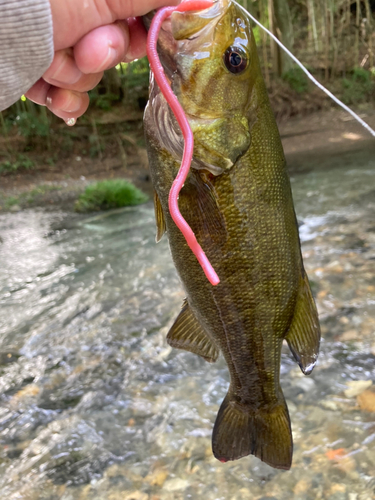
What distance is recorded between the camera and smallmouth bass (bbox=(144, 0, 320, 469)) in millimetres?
1341

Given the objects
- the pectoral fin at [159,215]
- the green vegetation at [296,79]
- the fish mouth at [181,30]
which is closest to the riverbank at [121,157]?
the green vegetation at [296,79]

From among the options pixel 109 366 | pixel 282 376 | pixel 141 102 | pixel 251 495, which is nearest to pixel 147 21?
pixel 251 495

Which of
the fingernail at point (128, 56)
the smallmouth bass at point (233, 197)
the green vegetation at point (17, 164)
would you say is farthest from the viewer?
the green vegetation at point (17, 164)

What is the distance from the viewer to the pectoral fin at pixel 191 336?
5.98ft

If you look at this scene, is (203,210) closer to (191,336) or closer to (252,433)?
(191,336)

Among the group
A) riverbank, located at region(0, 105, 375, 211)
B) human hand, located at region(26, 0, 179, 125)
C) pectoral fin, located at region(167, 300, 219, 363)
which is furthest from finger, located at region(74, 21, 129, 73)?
riverbank, located at region(0, 105, 375, 211)

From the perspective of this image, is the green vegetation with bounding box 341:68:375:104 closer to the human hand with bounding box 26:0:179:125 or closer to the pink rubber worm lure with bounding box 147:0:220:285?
the human hand with bounding box 26:0:179:125

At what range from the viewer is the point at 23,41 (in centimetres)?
115

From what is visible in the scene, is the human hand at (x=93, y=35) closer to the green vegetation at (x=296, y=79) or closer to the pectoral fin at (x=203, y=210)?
the pectoral fin at (x=203, y=210)

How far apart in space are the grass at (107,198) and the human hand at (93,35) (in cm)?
797

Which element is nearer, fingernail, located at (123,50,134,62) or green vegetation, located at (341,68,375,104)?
fingernail, located at (123,50,134,62)

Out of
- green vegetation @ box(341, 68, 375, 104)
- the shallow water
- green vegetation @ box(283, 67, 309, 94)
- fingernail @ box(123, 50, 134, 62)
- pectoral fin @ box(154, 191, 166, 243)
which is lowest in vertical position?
the shallow water

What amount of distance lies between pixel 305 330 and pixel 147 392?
1.84 metres

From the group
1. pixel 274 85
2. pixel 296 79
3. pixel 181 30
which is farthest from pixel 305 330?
pixel 296 79
